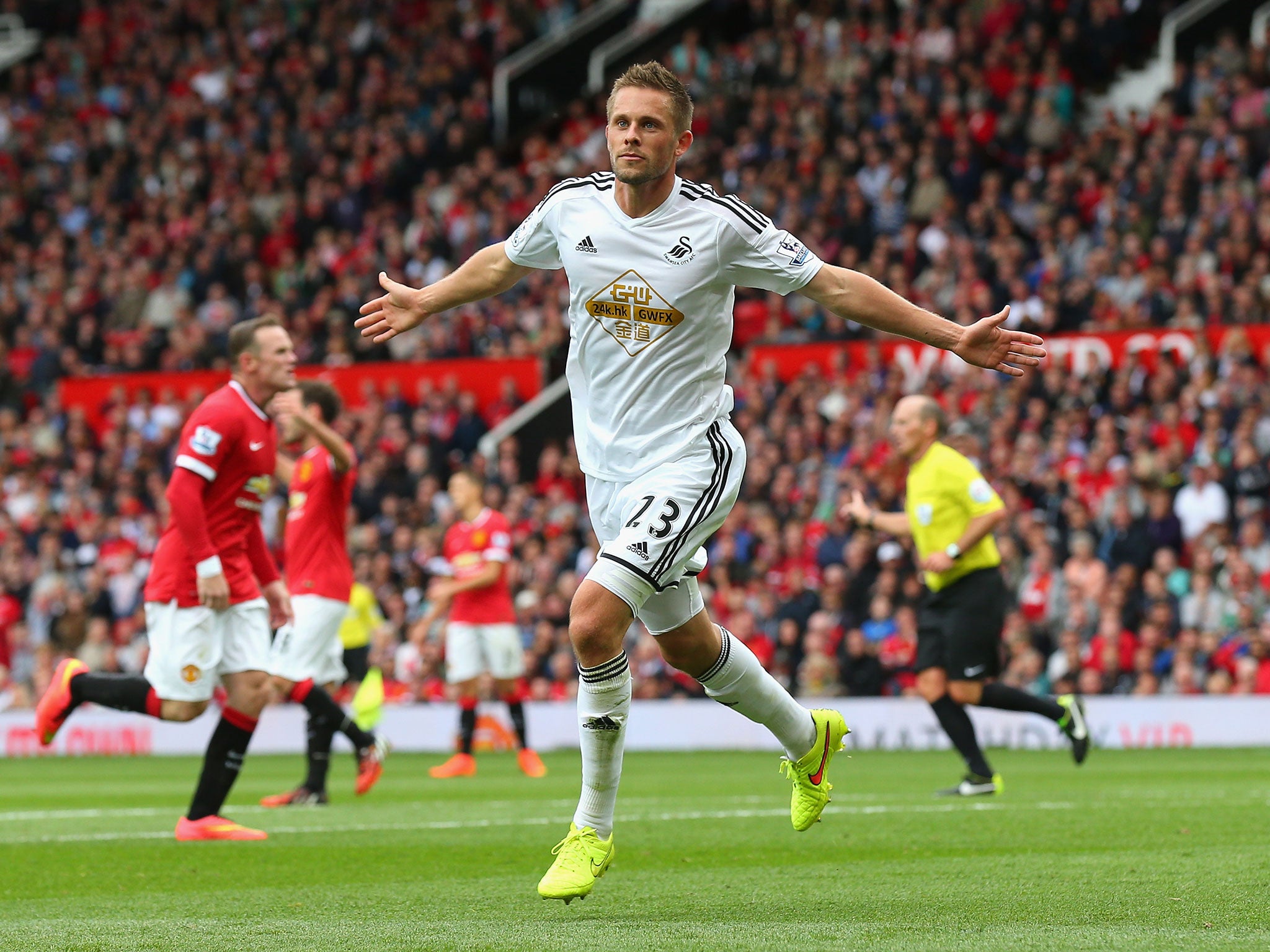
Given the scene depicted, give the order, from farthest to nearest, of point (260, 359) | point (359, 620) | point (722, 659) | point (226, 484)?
point (359, 620)
point (260, 359)
point (226, 484)
point (722, 659)

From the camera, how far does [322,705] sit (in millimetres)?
10477

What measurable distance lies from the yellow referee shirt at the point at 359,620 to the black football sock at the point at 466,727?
97 centimetres

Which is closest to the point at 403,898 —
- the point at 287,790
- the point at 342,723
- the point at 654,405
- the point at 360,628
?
the point at 654,405

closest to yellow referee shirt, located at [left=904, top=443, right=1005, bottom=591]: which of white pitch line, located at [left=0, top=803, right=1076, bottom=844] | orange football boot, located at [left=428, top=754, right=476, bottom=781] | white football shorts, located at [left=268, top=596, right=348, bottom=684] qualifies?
white pitch line, located at [left=0, top=803, right=1076, bottom=844]

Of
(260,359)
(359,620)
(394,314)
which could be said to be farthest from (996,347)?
(359,620)

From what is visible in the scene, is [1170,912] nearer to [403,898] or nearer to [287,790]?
[403,898]

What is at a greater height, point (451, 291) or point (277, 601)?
point (451, 291)

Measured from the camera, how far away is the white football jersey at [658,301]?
5.88 m

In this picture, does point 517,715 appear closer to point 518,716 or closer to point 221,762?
point 518,716

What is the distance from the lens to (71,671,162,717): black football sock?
8.23m

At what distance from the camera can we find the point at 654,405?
5.92m

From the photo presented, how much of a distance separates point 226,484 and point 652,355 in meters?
3.11

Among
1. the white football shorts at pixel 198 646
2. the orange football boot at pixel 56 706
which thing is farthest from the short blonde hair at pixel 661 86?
the orange football boot at pixel 56 706

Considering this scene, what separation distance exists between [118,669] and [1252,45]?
51.1 feet
